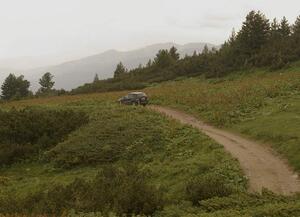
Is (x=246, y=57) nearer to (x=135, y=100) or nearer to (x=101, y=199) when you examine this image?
(x=135, y=100)

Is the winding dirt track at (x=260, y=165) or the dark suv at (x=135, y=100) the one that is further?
the dark suv at (x=135, y=100)

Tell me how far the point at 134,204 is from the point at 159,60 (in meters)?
67.6

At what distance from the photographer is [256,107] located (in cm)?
3259

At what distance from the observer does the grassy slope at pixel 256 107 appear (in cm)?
2330

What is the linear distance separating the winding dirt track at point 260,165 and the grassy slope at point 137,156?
62cm

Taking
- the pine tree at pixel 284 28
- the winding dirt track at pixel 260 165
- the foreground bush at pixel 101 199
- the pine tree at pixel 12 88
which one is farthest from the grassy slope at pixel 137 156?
the pine tree at pixel 12 88

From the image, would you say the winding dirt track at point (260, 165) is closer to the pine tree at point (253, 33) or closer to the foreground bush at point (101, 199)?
the foreground bush at point (101, 199)

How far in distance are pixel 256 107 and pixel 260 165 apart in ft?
43.9

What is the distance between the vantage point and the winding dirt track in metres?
17.0

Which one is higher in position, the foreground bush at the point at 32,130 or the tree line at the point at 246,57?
the tree line at the point at 246,57

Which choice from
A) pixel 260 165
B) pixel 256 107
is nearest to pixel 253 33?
pixel 256 107

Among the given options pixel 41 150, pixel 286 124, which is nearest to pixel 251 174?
pixel 286 124

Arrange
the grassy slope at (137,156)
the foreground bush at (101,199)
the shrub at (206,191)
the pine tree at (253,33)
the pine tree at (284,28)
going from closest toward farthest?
1. the foreground bush at (101,199)
2. the shrub at (206,191)
3. the grassy slope at (137,156)
4. the pine tree at (253,33)
5. the pine tree at (284,28)

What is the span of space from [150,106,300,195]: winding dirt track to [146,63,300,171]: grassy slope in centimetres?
63
